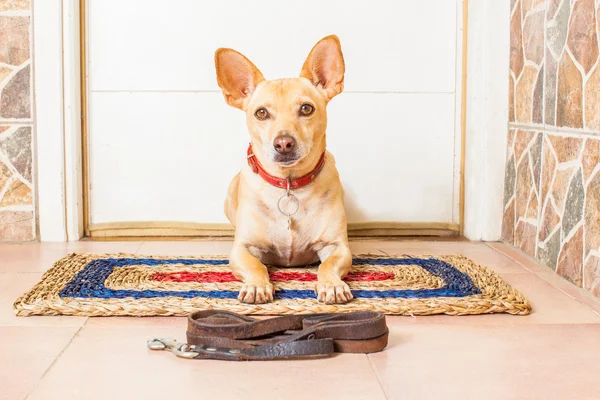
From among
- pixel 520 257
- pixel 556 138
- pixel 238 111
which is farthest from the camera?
pixel 238 111

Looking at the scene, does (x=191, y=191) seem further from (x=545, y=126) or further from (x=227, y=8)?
(x=545, y=126)

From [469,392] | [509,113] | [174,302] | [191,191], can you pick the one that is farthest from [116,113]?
[469,392]

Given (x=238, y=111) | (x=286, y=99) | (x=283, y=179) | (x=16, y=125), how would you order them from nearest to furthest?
(x=286, y=99)
(x=283, y=179)
(x=16, y=125)
(x=238, y=111)

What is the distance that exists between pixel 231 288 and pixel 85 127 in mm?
1394

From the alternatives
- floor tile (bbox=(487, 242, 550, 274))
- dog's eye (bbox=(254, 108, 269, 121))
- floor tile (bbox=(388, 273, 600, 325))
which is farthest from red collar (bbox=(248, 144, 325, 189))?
floor tile (bbox=(487, 242, 550, 274))

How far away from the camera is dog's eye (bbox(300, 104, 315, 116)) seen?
2.44 m

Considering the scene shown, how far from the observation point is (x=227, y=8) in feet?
10.9

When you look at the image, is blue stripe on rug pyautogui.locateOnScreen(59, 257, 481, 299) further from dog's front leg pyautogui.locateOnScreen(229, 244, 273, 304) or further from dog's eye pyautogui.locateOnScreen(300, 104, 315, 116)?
dog's eye pyautogui.locateOnScreen(300, 104, 315, 116)

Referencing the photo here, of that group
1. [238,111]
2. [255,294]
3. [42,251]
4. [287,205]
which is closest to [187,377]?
[255,294]

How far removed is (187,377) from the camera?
1647 millimetres

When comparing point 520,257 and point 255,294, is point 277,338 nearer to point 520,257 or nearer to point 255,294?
point 255,294

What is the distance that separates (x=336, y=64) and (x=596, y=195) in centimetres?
95

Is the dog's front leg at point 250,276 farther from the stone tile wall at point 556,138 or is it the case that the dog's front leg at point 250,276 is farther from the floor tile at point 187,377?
the stone tile wall at point 556,138

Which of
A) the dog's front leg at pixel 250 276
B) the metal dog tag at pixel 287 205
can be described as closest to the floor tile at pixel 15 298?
the dog's front leg at pixel 250 276
